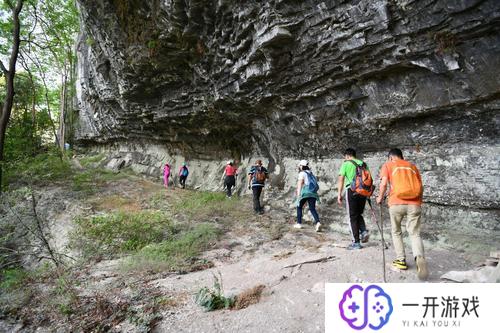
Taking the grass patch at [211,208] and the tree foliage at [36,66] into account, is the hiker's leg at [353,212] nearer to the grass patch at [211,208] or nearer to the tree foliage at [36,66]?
the grass patch at [211,208]

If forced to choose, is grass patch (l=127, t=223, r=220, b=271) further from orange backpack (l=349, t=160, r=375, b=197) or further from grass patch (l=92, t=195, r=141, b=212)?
grass patch (l=92, t=195, r=141, b=212)

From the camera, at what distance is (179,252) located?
5980mm

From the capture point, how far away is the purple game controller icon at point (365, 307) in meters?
2.28

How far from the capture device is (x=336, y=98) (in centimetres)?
741

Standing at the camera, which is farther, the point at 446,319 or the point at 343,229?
the point at 343,229

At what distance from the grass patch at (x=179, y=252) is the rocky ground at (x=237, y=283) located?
5.4 inches

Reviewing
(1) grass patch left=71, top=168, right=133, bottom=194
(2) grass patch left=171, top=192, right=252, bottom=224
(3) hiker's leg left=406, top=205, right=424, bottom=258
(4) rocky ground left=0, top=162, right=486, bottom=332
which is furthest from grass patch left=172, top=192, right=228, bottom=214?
(3) hiker's leg left=406, top=205, right=424, bottom=258

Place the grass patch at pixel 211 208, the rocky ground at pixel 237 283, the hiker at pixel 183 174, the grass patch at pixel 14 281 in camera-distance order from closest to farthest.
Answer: the rocky ground at pixel 237 283 < the grass patch at pixel 14 281 < the grass patch at pixel 211 208 < the hiker at pixel 183 174

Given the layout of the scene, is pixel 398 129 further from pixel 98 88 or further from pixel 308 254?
pixel 98 88

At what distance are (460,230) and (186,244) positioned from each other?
554 cm

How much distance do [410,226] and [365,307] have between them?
1.87 meters

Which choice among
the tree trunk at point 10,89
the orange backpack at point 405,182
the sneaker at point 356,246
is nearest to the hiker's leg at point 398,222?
the orange backpack at point 405,182

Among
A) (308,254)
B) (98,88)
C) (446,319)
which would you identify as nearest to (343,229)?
(308,254)

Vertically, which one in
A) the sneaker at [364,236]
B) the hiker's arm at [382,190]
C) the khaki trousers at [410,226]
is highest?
the hiker's arm at [382,190]
